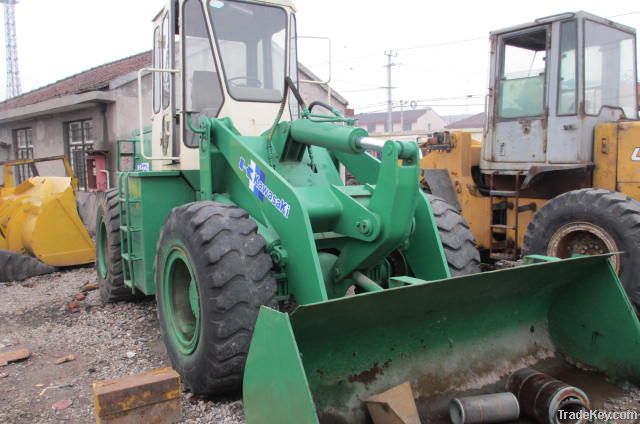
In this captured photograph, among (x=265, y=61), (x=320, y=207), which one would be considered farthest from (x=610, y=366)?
(x=265, y=61)

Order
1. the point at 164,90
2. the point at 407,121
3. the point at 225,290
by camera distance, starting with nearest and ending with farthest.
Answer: the point at 225,290
the point at 164,90
the point at 407,121

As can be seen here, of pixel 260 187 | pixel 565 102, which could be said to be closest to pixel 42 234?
pixel 260 187

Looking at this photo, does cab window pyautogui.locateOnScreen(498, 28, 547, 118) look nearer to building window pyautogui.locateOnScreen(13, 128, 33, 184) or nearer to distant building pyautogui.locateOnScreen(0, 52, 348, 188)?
distant building pyautogui.locateOnScreen(0, 52, 348, 188)

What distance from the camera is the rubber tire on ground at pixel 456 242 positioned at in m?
4.02

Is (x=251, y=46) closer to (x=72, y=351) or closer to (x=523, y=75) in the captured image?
(x=72, y=351)

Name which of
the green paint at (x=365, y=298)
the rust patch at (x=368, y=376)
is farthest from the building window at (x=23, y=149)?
the rust patch at (x=368, y=376)

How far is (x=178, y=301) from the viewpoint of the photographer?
13.9 ft

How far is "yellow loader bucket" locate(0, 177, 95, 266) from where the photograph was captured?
321 inches

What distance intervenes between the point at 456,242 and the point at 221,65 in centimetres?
238

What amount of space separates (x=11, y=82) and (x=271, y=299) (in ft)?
149

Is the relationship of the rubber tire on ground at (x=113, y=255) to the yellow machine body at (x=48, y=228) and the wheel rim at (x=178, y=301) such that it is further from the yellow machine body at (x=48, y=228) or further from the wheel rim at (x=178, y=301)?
the yellow machine body at (x=48, y=228)

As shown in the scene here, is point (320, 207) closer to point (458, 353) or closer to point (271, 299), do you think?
point (271, 299)

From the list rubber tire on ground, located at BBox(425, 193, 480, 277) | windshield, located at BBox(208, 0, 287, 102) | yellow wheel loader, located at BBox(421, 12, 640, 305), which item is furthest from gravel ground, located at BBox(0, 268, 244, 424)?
yellow wheel loader, located at BBox(421, 12, 640, 305)

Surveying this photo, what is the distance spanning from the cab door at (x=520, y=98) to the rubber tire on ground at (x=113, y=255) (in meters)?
4.58
